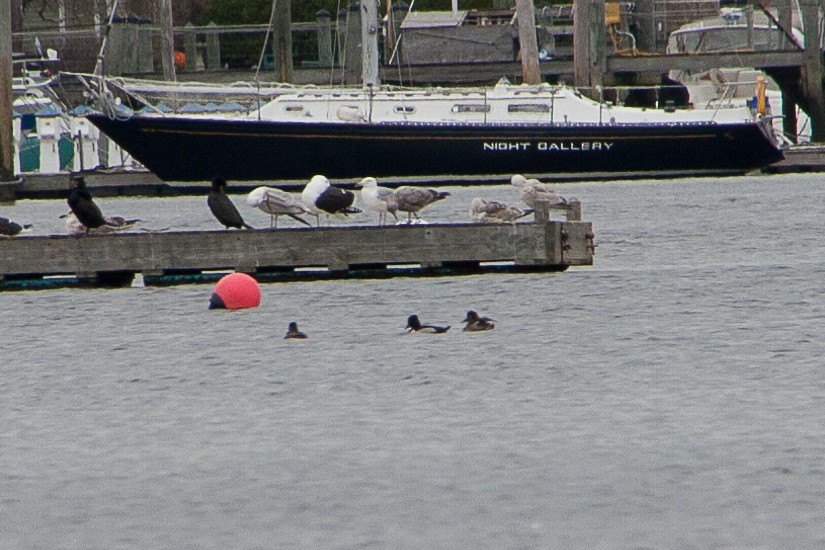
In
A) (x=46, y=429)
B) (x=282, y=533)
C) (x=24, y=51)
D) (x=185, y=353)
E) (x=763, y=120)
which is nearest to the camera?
(x=282, y=533)

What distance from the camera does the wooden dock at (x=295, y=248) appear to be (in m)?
17.0

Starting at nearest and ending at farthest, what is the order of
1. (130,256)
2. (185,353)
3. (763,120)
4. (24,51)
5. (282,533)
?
1. (282,533)
2. (185,353)
3. (130,256)
4. (763,120)
5. (24,51)

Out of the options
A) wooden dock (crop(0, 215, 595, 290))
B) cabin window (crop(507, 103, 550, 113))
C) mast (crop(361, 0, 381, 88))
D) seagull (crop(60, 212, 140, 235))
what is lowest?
wooden dock (crop(0, 215, 595, 290))

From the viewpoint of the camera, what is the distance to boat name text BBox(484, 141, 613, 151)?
3541 cm

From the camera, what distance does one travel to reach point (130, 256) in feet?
56.3

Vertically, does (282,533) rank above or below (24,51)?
below

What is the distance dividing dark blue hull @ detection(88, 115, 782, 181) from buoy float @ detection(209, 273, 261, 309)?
19.2 meters

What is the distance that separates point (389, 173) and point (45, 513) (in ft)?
90.4

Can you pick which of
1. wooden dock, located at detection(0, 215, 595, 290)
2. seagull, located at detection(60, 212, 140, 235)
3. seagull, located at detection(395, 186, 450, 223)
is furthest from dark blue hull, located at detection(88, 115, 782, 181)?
wooden dock, located at detection(0, 215, 595, 290)

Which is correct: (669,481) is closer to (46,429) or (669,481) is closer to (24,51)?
(46,429)

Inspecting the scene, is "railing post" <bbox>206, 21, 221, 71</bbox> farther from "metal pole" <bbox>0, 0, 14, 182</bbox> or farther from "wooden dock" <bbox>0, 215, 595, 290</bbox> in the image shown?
"wooden dock" <bbox>0, 215, 595, 290</bbox>

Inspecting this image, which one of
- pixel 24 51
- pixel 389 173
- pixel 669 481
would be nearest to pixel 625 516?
pixel 669 481

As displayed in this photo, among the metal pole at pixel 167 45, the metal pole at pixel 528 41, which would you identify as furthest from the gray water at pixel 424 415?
the metal pole at pixel 167 45

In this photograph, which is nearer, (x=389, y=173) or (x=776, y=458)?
(x=776, y=458)
